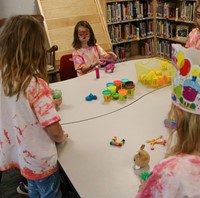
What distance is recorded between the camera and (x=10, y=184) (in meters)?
2.06

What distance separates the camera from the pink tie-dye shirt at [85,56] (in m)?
2.53

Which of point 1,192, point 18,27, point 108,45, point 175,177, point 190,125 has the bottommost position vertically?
point 1,192

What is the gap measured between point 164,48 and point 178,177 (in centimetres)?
369

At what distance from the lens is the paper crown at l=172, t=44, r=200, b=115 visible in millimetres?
743

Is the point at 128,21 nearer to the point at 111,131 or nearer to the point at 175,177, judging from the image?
the point at 111,131

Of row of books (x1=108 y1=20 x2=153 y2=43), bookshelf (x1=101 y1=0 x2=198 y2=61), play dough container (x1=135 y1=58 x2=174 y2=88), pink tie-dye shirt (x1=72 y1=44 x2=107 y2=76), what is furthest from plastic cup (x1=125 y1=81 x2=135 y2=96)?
row of books (x1=108 y1=20 x2=153 y2=43)

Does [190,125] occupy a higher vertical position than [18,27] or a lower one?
lower

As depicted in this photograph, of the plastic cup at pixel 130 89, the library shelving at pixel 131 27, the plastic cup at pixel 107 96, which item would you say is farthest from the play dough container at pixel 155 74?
the library shelving at pixel 131 27

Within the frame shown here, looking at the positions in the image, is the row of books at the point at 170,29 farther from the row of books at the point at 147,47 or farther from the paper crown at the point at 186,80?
the paper crown at the point at 186,80

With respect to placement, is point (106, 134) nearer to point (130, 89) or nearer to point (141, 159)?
point (141, 159)

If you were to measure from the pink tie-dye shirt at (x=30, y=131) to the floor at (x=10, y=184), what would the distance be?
794mm

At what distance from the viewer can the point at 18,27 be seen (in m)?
1.14

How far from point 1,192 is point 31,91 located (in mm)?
1233

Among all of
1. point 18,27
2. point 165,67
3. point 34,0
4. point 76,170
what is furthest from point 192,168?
point 34,0
